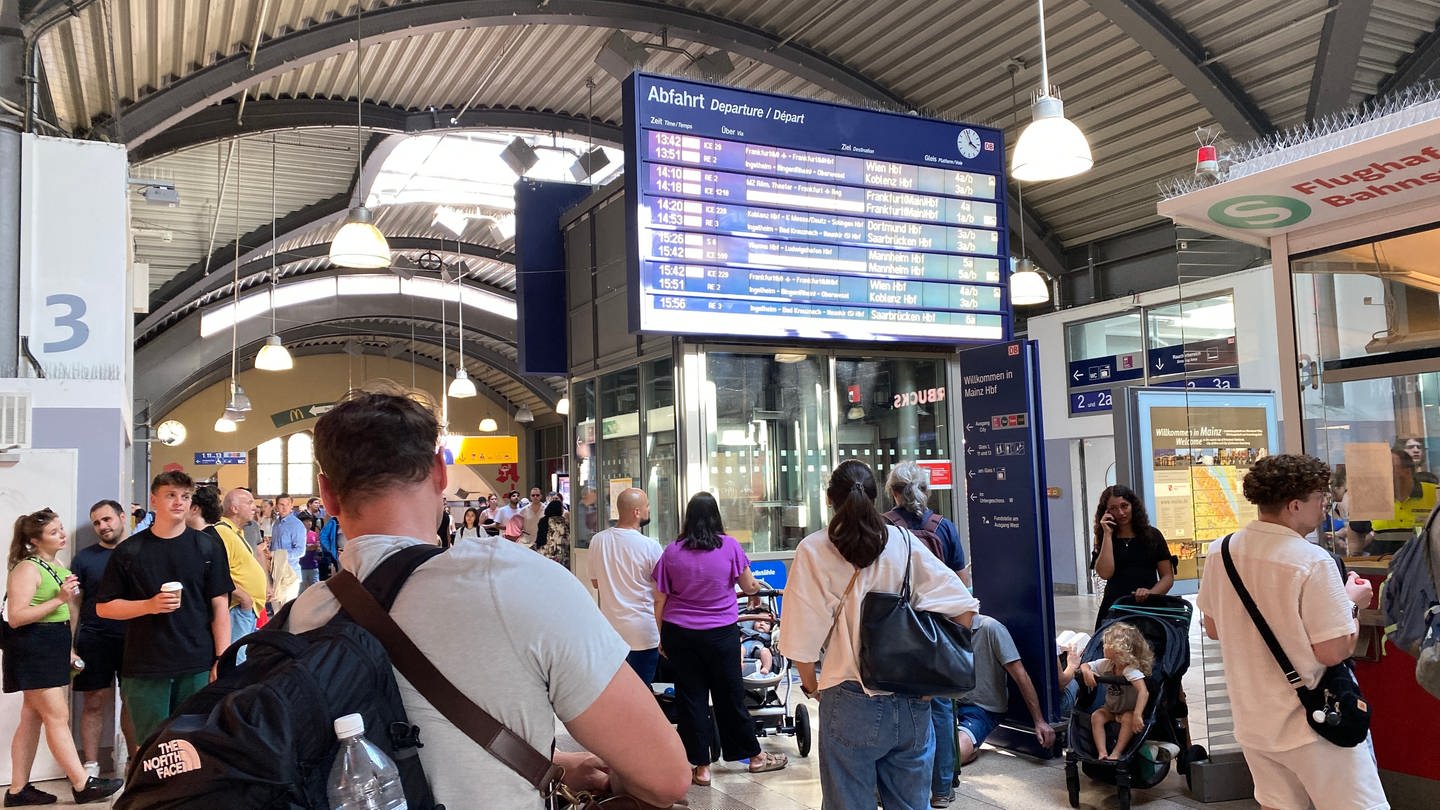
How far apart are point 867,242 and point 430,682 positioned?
6.68 m

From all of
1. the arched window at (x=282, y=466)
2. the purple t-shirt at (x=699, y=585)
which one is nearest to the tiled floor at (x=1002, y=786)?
the purple t-shirt at (x=699, y=585)

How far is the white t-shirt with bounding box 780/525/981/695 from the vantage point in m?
3.18

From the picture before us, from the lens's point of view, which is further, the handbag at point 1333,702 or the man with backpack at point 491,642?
the handbag at point 1333,702

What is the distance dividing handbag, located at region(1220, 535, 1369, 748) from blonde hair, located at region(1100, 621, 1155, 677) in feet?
6.34

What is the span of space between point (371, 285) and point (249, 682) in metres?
23.5

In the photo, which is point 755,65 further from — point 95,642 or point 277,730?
point 277,730

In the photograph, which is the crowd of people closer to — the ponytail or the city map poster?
the ponytail

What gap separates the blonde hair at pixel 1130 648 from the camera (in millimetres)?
4969

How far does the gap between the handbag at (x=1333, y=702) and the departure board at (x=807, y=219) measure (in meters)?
4.51

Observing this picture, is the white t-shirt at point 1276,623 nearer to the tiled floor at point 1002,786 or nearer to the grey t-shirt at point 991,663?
the tiled floor at point 1002,786

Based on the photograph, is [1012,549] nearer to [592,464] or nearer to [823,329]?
[823,329]

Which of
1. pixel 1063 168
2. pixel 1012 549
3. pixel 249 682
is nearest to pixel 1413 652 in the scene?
pixel 1012 549

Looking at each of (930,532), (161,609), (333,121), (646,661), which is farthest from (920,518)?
(333,121)

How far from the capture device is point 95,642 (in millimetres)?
5801
